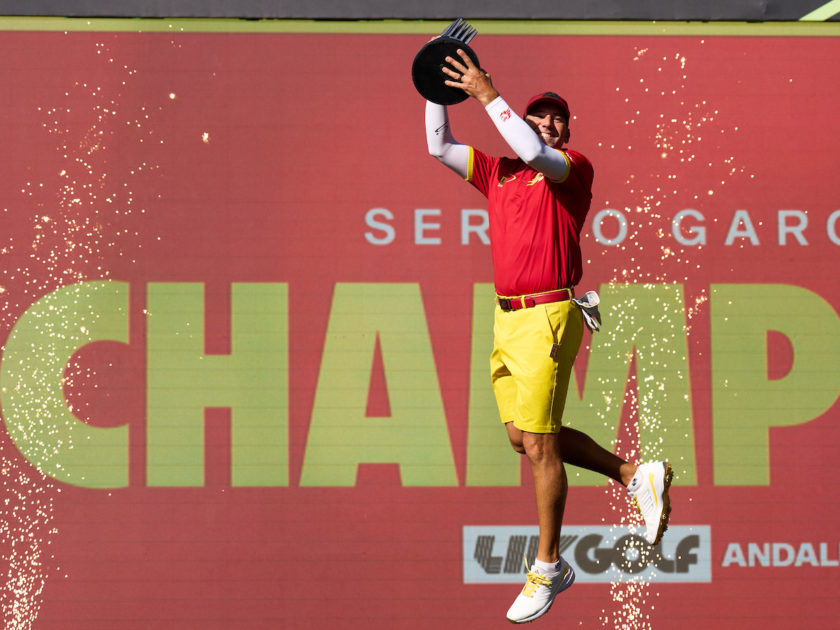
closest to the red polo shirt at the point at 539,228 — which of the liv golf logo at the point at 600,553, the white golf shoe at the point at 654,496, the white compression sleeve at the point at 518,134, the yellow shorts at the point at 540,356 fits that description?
the yellow shorts at the point at 540,356

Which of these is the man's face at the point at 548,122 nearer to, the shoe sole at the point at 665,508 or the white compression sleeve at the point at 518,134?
the white compression sleeve at the point at 518,134

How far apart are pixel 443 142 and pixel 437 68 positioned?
30 cm

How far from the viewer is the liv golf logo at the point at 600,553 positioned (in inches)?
198

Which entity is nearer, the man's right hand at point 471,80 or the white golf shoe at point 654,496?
the man's right hand at point 471,80

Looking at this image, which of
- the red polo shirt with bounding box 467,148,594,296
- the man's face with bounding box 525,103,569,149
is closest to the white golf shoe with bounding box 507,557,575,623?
the red polo shirt with bounding box 467,148,594,296

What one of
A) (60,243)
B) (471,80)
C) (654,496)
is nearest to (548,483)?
(654,496)

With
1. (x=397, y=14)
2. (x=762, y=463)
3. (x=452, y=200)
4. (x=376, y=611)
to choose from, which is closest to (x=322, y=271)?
(x=452, y=200)

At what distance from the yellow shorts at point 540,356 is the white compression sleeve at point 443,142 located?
655 mm

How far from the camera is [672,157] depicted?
512cm

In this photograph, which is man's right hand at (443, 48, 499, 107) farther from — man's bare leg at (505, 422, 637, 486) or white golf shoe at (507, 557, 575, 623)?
white golf shoe at (507, 557, 575, 623)

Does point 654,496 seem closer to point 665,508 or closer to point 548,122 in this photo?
point 665,508

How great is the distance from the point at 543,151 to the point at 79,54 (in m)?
2.97

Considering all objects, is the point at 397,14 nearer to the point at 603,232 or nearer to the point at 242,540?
the point at 603,232

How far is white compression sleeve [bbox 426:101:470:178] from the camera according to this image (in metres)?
3.70
